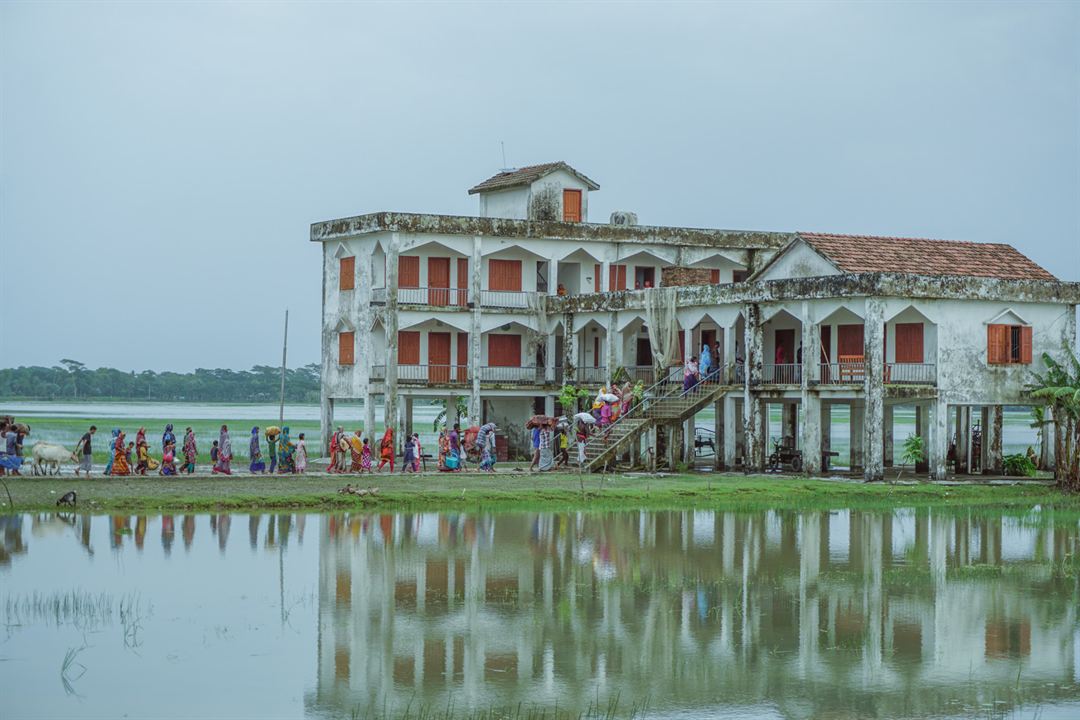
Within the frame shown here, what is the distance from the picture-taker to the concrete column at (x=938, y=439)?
132 feet

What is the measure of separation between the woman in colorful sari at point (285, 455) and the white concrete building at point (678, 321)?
8032 mm

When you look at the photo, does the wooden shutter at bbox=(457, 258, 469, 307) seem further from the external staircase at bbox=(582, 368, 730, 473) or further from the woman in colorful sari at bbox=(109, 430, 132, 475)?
the woman in colorful sari at bbox=(109, 430, 132, 475)

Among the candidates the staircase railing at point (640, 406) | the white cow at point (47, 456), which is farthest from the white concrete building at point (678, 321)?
the white cow at point (47, 456)

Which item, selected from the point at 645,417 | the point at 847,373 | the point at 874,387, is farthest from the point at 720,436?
the point at 874,387

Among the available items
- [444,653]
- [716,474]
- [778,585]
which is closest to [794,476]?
[716,474]

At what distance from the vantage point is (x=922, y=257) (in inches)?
1757

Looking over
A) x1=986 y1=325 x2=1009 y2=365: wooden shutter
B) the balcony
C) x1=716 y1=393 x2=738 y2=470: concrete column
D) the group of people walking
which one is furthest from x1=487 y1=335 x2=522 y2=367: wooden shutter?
x1=986 y1=325 x2=1009 y2=365: wooden shutter

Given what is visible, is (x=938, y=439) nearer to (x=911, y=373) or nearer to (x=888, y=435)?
(x=911, y=373)

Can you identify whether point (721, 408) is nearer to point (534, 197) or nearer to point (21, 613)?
point (534, 197)

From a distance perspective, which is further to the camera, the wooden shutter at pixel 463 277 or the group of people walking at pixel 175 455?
the wooden shutter at pixel 463 277

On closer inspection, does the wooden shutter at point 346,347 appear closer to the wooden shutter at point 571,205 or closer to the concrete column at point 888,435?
the wooden shutter at point 571,205

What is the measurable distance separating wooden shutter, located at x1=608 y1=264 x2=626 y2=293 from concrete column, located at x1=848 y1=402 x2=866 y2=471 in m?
10.1

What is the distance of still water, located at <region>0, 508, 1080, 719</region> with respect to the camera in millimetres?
15609

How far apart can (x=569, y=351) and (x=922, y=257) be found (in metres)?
12.0
